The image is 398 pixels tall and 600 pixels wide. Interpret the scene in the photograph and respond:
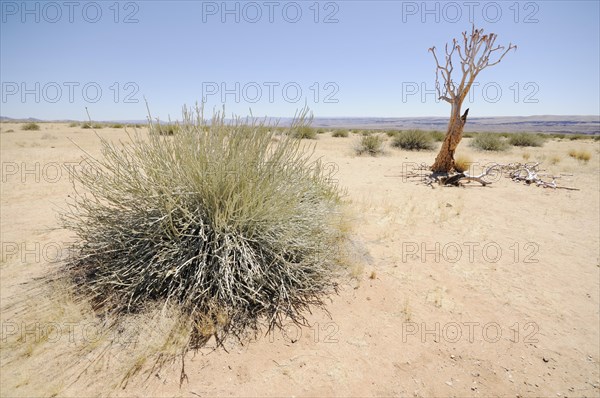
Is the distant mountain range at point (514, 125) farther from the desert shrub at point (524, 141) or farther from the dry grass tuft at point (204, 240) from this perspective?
the dry grass tuft at point (204, 240)

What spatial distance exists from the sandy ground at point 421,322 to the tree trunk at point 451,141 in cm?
376

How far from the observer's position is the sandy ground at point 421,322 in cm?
203

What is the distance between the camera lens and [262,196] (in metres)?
2.63

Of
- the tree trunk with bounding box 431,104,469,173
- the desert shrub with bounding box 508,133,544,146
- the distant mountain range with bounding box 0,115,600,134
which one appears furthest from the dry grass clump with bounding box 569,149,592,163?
the distant mountain range with bounding box 0,115,600,134

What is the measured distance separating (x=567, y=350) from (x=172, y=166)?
143 inches

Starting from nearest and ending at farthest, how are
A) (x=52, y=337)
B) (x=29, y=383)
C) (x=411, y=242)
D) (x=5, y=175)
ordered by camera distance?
(x=29, y=383)
(x=52, y=337)
(x=411, y=242)
(x=5, y=175)

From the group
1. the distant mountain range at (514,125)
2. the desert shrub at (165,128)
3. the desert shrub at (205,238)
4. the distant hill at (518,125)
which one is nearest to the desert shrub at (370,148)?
the desert shrub at (205,238)

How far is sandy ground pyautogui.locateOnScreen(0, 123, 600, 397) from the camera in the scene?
2.03 meters

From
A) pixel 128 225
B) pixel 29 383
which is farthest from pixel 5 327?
pixel 128 225

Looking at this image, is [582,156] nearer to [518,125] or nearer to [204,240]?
[204,240]

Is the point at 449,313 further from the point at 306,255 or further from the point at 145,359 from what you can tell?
the point at 145,359

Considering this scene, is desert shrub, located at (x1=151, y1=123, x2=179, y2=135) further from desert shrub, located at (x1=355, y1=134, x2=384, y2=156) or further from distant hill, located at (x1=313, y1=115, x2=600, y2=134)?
distant hill, located at (x1=313, y1=115, x2=600, y2=134)

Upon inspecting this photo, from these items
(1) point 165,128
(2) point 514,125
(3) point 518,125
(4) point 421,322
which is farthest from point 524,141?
(3) point 518,125

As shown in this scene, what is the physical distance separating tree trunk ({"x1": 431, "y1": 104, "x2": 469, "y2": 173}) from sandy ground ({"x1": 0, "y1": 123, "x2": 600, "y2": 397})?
3755mm
